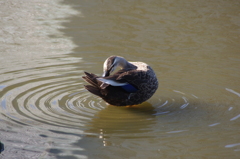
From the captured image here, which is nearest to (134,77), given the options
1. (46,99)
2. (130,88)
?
(130,88)

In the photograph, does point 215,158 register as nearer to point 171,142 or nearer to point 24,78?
point 171,142

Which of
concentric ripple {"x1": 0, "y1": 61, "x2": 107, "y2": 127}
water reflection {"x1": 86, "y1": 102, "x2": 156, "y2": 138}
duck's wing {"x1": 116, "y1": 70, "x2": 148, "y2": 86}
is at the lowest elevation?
water reflection {"x1": 86, "y1": 102, "x2": 156, "y2": 138}

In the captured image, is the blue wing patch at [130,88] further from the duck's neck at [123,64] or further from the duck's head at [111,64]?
the duck's neck at [123,64]

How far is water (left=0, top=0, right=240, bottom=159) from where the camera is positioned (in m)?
4.95

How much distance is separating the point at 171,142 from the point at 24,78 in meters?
3.32

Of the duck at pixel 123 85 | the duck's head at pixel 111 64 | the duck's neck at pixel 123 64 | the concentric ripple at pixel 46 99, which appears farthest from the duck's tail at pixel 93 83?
the duck's neck at pixel 123 64

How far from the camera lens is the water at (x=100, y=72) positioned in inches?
195

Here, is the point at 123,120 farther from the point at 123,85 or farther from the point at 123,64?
the point at 123,64

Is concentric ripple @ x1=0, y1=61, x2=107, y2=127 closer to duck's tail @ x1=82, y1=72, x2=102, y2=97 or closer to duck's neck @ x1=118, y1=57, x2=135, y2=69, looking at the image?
duck's tail @ x1=82, y1=72, x2=102, y2=97

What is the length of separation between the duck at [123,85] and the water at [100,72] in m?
0.20

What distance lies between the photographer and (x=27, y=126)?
529 cm

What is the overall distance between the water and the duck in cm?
20

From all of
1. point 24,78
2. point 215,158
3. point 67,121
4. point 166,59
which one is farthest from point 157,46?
point 215,158

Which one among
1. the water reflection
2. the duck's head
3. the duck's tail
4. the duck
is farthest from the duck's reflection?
the duck's head
